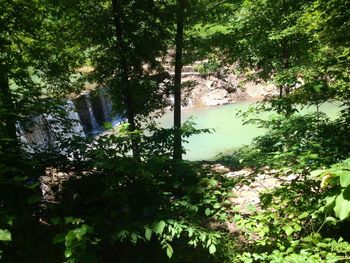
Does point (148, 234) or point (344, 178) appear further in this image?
point (148, 234)

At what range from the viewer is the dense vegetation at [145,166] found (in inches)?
111

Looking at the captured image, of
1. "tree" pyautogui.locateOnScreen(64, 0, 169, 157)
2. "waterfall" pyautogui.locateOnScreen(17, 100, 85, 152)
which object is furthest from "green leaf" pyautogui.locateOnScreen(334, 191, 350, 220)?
"tree" pyautogui.locateOnScreen(64, 0, 169, 157)

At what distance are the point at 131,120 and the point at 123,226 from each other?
6.08 metres

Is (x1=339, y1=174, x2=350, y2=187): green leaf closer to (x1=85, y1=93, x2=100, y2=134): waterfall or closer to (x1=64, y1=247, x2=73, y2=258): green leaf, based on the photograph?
(x1=64, y1=247, x2=73, y2=258): green leaf

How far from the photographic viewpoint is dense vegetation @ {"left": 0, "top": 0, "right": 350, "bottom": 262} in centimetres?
282

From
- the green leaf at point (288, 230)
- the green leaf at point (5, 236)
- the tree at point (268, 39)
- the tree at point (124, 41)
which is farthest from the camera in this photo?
the tree at point (268, 39)

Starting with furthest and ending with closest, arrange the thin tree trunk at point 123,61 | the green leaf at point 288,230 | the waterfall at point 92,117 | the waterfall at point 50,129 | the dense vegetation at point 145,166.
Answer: the waterfall at point 92,117, the thin tree trunk at point 123,61, the waterfall at point 50,129, the green leaf at point 288,230, the dense vegetation at point 145,166

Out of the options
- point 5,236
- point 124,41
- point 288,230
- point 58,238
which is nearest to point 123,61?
point 124,41

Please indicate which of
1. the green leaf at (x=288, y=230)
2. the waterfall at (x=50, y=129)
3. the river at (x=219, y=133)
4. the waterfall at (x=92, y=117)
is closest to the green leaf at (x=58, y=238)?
the green leaf at (x=288, y=230)

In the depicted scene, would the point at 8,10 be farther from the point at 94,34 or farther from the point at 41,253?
the point at 41,253

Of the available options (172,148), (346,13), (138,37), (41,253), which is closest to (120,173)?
(41,253)

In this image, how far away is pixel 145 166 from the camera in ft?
11.5

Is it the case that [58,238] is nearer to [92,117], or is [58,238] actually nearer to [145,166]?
[145,166]

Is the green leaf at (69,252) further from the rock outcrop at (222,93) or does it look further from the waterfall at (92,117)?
the rock outcrop at (222,93)
